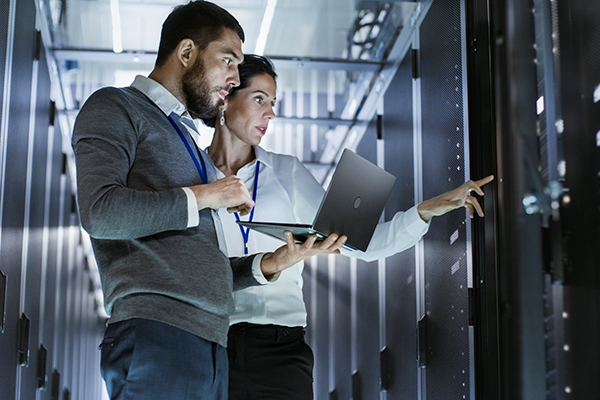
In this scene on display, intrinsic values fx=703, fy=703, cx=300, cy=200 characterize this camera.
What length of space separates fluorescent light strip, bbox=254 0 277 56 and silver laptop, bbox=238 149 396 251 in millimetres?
2078

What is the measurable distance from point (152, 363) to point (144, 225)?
12.2 inches

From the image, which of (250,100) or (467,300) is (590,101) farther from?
(250,100)

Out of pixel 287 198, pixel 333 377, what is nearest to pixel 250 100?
pixel 287 198

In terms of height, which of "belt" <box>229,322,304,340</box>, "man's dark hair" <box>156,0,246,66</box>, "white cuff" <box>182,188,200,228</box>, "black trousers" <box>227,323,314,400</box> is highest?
"man's dark hair" <box>156,0,246,66</box>

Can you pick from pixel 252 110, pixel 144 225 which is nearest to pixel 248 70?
pixel 252 110

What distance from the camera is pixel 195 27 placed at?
1.96 meters

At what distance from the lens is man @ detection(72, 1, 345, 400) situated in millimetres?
1584

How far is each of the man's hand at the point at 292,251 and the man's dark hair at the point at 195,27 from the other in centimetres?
59

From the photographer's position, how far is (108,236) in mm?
1603

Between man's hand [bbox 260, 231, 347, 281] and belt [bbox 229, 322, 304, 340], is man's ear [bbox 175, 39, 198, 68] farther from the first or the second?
belt [bbox 229, 322, 304, 340]

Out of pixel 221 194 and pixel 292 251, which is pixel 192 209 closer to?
pixel 221 194

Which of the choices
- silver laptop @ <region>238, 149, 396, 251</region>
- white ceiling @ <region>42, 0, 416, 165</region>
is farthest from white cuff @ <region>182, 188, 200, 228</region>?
white ceiling @ <region>42, 0, 416, 165</region>

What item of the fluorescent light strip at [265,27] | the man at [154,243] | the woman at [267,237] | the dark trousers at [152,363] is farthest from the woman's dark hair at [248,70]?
the dark trousers at [152,363]

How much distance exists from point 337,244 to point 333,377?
4.04 meters
